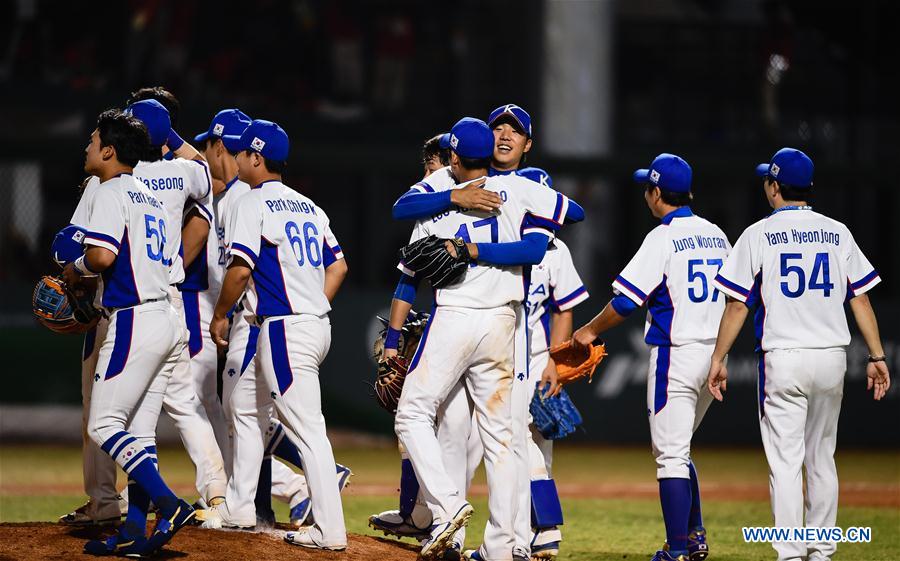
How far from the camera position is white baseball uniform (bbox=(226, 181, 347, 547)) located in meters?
6.04

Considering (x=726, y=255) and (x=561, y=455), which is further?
(x=561, y=455)

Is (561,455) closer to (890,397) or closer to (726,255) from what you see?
(890,397)

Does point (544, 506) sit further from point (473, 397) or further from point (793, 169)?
point (793, 169)

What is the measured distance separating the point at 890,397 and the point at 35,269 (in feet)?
32.4

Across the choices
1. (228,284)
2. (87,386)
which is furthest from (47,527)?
(228,284)


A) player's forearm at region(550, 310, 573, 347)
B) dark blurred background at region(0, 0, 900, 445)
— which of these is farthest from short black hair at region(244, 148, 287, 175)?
dark blurred background at region(0, 0, 900, 445)

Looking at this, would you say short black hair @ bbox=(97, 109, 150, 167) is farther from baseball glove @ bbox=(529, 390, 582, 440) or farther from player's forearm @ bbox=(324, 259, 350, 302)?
baseball glove @ bbox=(529, 390, 582, 440)

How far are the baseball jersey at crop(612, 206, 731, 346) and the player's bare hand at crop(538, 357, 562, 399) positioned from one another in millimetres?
535

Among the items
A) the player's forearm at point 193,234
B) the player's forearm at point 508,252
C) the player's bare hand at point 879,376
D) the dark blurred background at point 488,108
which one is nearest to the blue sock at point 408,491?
the player's forearm at point 508,252

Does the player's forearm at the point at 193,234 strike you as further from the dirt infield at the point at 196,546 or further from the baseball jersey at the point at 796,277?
the baseball jersey at the point at 796,277

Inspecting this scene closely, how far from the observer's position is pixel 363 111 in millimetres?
17656

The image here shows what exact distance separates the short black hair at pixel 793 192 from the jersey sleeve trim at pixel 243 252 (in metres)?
2.60

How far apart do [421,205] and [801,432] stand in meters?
2.11

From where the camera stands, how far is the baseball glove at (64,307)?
19.7ft
